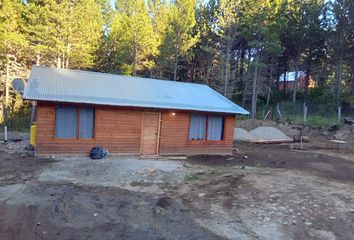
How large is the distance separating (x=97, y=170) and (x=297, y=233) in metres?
6.53

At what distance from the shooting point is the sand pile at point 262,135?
839 inches

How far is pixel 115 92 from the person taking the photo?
1424 cm

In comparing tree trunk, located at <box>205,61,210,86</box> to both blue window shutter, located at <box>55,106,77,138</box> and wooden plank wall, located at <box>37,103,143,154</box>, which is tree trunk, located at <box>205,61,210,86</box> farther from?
blue window shutter, located at <box>55,106,77,138</box>

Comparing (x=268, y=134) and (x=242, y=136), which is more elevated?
(x=268, y=134)

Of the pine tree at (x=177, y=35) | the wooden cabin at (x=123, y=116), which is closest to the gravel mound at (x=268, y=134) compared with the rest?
the wooden cabin at (x=123, y=116)

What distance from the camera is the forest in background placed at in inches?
925

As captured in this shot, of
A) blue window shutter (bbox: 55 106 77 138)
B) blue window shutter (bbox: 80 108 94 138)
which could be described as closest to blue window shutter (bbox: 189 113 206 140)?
blue window shutter (bbox: 80 108 94 138)

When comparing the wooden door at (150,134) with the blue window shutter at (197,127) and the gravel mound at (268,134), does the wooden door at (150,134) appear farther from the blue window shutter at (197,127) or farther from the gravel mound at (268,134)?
the gravel mound at (268,134)

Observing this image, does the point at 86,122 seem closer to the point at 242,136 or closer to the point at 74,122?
the point at 74,122

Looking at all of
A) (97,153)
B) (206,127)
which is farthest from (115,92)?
(206,127)

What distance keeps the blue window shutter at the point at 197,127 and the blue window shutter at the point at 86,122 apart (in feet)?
14.3

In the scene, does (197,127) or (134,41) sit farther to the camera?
(134,41)

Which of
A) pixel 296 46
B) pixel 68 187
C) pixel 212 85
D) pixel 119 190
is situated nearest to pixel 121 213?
pixel 119 190

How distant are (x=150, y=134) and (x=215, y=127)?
10.4 ft
